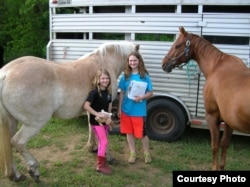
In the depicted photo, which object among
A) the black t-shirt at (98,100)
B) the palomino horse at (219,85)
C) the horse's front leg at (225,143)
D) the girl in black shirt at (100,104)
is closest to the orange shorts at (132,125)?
the girl in black shirt at (100,104)

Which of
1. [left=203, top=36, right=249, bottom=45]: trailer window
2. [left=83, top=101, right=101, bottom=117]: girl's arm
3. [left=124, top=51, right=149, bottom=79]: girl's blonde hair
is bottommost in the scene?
[left=83, top=101, right=101, bottom=117]: girl's arm

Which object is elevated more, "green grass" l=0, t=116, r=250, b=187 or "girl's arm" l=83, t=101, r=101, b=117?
"girl's arm" l=83, t=101, r=101, b=117

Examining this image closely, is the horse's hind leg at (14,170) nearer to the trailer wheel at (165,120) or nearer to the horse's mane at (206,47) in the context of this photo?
the trailer wheel at (165,120)

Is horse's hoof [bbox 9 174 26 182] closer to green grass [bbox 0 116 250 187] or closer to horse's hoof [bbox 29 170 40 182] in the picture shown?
green grass [bbox 0 116 250 187]

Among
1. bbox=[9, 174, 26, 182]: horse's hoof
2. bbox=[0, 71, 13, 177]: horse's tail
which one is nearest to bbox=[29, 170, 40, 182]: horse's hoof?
bbox=[9, 174, 26, 182]: horse's hoof

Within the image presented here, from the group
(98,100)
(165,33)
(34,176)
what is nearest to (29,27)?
(165,33)

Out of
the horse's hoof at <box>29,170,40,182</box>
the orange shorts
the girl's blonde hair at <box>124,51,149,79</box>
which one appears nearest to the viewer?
the horse's hoof at <box>29,170,40,182</box>

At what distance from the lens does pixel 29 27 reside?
11695 mm

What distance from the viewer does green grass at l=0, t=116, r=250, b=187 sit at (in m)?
4.13

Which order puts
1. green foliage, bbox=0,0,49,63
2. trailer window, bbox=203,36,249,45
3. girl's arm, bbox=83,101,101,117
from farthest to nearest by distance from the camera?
green foliage, bbox=0,0,49,63
trailer window, bbox=203,36,249,45
girl's arm, bbox=83,101,101,117

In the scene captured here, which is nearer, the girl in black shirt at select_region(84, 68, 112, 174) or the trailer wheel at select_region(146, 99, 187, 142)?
the girl in black shirt at select_region(84, 68, 112, 174)

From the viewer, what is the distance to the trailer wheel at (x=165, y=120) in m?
5.39

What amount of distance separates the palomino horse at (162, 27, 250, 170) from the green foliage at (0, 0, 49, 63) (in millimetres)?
7496

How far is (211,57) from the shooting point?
4383mm
